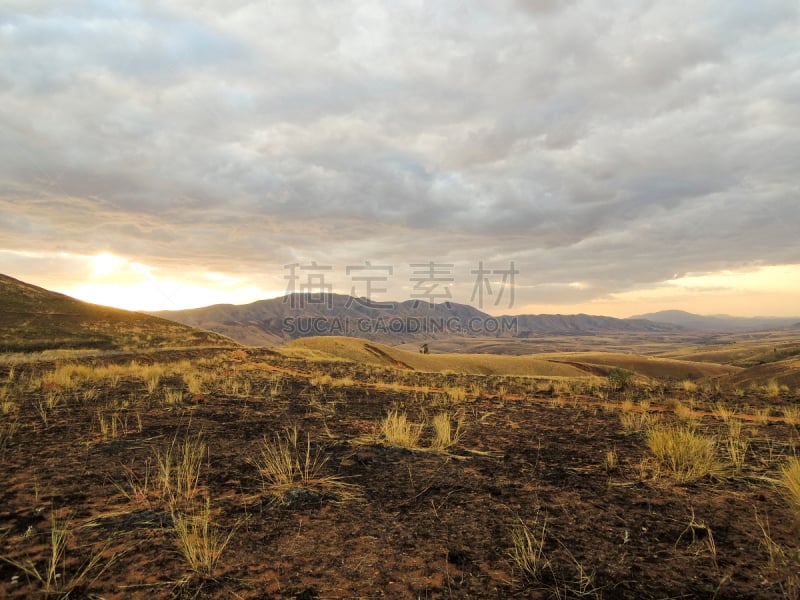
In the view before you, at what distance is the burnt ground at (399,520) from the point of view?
2.96m

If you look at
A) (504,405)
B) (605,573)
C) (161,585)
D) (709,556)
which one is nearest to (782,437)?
(504,405)

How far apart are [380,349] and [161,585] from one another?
50.9 m

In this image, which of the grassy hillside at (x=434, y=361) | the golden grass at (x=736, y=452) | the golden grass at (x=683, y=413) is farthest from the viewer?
the grassy hillside at (x=434, y=361)

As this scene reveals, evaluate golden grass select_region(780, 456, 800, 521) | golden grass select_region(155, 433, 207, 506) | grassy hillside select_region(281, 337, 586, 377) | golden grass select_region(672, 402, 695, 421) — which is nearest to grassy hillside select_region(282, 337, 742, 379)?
grassy hillside select_region(281, 337, 586, 377)

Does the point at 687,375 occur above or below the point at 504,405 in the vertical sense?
below

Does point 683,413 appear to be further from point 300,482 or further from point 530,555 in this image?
point 300,482

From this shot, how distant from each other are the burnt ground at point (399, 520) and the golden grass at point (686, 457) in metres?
0.19

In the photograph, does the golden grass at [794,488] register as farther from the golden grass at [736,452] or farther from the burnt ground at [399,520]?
the golden grass at [736,452]

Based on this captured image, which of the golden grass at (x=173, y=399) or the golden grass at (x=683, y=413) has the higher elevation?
the golden grass at (x=173, y=399)

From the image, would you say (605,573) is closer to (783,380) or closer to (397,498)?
(397,498)

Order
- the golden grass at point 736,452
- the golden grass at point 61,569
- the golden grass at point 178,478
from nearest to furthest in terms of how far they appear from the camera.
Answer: the golden grass at point 61,569
the golden grass at point 178,478
the golden grass at point 736,452

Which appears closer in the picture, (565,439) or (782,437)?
(565,439)

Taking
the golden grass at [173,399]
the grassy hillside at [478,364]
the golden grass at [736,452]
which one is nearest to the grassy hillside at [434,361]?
the grassy hillside at [478,364]

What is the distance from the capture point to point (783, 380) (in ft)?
88.6
